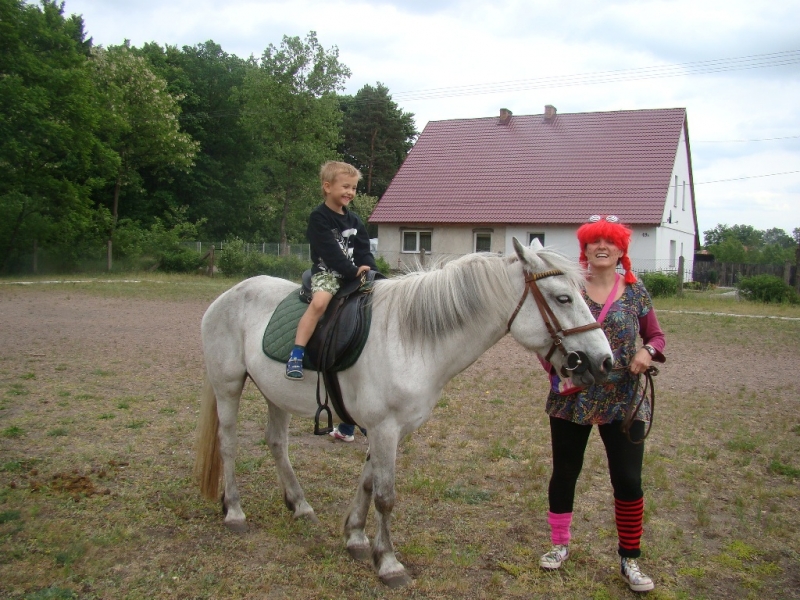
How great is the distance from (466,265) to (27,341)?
9422mm

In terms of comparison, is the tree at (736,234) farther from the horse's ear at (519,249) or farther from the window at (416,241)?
the horse's ear at (519,249)

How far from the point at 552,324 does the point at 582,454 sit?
2.95 ft

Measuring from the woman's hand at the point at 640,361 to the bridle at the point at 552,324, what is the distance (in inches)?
13.9

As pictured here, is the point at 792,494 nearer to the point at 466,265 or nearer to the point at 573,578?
the point at 573,578

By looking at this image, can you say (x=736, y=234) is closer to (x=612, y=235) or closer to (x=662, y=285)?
(x=662, y=285)

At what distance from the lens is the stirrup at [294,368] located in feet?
11.6

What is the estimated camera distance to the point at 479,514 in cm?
421

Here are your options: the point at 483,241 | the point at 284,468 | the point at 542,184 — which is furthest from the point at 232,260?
the point at 284,468

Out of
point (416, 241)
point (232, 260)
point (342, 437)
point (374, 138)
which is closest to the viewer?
point (342, 437)

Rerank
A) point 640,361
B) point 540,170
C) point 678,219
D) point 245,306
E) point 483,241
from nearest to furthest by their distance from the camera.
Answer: point 640,361
point 245,306
point 540,170
point 483,241
point 678,219

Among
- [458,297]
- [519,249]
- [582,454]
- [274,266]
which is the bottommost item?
[582,454]

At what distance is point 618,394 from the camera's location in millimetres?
3287

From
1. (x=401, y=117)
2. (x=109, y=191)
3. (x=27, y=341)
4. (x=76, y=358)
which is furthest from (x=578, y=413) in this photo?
(x=401, y=117)

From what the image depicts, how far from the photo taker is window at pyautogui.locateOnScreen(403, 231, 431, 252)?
89.9 feet
